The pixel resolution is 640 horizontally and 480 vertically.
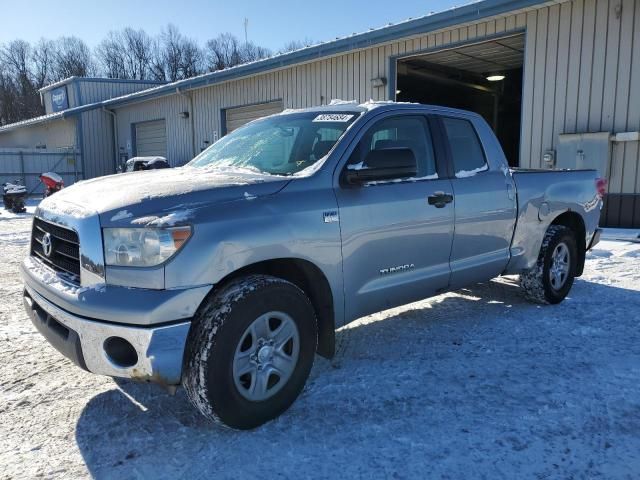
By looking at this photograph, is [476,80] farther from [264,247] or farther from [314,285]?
[264,247]

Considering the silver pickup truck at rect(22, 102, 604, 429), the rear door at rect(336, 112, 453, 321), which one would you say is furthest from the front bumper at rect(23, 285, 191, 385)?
the rear door at rect(336, 112, 453, 321)

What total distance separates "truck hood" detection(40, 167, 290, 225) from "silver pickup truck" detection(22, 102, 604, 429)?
0.01 metres

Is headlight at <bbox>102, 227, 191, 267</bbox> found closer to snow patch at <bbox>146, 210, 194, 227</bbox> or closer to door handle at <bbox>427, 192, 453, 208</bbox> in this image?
snow patch at <bbox>146, 210, 194, 227</bbox>

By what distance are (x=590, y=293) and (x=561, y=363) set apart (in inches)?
89.6

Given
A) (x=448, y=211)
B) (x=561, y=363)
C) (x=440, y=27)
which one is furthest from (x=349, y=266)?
(x=440, y=27)

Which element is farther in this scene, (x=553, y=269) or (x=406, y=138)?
(x=553, y=269)

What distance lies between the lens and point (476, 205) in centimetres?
427

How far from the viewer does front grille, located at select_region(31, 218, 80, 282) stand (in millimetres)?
2861

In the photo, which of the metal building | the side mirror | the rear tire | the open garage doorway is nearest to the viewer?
the side mirror

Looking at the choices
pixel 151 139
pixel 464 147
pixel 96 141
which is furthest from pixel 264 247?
pixel 96 141

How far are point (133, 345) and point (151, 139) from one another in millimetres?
21574

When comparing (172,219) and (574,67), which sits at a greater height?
(574,67)

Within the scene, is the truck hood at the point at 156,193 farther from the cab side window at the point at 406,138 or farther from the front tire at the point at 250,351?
the cab side window at the point at 406,138

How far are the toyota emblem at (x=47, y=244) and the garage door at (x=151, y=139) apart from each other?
19.2 metres
